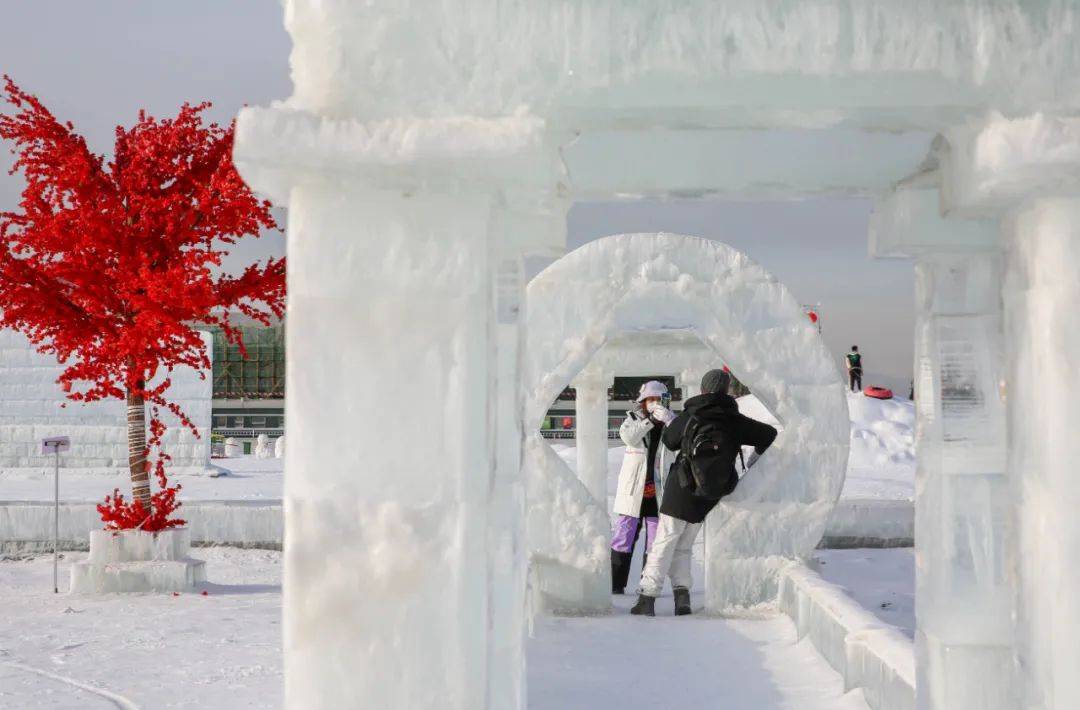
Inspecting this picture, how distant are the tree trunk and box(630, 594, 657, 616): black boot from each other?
4288 millimetres

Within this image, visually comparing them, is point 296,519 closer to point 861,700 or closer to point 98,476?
point 861,700

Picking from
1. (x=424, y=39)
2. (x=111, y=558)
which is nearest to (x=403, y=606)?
(x=424, y=39)

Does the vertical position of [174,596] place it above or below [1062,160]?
below

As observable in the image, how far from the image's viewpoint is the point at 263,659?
6445 millimetres

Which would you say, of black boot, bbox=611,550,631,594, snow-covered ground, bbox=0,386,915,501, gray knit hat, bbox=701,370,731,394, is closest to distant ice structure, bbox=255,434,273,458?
snow-covered ground, bbox=0,386,915,501

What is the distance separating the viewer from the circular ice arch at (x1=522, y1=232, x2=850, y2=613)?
7.61m

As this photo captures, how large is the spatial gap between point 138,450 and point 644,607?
4.66 metres

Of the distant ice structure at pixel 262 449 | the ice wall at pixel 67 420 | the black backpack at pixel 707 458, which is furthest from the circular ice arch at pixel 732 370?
the distant ice structure at pixel 262 449

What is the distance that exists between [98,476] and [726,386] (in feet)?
40.7

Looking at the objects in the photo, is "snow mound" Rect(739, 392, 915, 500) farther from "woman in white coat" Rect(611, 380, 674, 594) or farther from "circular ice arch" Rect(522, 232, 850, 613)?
"circular ice arch" Rect(522, 232, 850, 613)

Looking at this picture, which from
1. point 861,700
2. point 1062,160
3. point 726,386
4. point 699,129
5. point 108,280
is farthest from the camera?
point 108,280

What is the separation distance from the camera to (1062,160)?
2412 millimetres

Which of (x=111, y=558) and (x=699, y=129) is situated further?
(x=111, y=558)

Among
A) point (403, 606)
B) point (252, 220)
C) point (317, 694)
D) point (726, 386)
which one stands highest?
point (252, 220)
